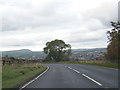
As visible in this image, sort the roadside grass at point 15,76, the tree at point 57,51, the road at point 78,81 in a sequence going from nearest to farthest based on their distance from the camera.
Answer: the road at point 78,81 < the roadside grass at point 15,76 < the tree at point 57,51

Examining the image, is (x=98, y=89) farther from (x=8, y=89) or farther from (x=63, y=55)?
(x=63, y=55)

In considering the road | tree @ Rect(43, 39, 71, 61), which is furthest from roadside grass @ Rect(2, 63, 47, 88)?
tree @ Rect(43, 39, 71, 61)

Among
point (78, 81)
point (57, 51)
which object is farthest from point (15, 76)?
point (57, 51)

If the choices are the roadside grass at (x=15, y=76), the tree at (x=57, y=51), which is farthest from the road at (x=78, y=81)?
the tree at (x=57, y=51)

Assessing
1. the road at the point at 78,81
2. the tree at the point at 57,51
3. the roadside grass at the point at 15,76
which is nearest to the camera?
the road at the point at 78,81

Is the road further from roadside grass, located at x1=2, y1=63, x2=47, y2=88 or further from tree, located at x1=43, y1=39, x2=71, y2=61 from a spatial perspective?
tree, located at x1=43, y1=39, x2=71, y2=61

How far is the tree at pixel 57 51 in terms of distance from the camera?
127 meters

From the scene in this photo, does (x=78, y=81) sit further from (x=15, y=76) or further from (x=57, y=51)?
(x=57, y=51)

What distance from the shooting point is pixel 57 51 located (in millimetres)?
128625

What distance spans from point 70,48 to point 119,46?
84.8 m

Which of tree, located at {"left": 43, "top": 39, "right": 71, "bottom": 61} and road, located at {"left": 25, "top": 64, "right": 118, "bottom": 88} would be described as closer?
road, located at {"left": 25, "top": 64, "right": 118, "bottom": 88}

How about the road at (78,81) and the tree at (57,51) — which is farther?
the tree at (57,51)

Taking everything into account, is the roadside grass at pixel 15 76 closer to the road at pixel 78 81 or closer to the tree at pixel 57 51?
the road at pixel 78 81

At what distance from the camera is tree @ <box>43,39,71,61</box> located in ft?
415
